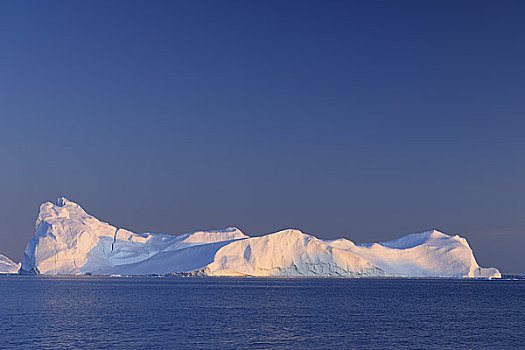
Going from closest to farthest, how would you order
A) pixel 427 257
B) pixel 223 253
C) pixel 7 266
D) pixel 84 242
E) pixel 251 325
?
pixel 251 325, pixel 223 253, pixel 84 242, pixel 427 257, pixel 7 266

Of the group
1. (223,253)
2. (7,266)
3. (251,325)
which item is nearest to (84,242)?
(223,253)

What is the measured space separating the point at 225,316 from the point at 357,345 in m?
15.4

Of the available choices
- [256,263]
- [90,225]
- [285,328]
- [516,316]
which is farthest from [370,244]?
[285,328]

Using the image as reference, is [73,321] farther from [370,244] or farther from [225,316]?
[370,244]

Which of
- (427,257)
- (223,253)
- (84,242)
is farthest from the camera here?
(427,257)

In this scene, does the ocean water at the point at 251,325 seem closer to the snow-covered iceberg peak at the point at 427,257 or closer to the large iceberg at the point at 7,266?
the snow-covered iceberg peak at the point at 427,257

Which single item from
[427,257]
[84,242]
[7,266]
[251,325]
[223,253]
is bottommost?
[251,325]

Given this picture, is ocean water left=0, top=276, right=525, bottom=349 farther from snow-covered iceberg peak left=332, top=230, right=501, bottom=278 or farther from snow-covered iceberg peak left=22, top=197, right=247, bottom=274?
snow-covered iceberg peak left=332, top=230, right=501, bottom=278

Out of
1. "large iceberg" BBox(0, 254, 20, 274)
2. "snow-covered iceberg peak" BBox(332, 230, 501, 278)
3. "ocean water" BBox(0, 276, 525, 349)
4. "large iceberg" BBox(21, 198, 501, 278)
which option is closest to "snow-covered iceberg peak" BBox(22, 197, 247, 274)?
"large iceberg" BBox(21, 198, 501, 278)

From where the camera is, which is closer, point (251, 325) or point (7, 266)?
point (251, 325)

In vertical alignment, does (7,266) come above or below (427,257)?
below

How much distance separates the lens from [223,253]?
124438 mm

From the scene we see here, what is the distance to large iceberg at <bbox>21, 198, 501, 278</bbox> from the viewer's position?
127000mm

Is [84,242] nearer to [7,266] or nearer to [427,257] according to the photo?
[7,266]
